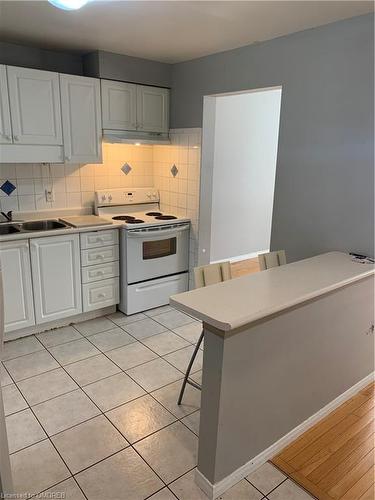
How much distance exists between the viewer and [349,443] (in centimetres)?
207

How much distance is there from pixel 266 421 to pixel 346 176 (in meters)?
1.59

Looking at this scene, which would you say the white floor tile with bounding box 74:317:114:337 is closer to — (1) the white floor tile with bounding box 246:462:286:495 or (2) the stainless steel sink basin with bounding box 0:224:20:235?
(2) the stainless steel sink basin with bounding box 0:224:20:235

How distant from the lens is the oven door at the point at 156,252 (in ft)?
11.2

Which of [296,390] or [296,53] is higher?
[296,53]

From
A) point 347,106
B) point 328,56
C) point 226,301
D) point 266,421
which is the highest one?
point 328,56

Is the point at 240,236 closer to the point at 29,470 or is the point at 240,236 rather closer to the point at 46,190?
the point at 46,190

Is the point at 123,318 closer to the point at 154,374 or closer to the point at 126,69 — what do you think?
the point at 154,374

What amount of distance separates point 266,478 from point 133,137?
291cm

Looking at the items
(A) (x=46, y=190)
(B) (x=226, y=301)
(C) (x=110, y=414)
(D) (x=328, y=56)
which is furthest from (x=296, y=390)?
(A) (x=46, y=190)

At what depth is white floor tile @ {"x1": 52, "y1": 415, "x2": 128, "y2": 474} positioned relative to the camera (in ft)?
6.28

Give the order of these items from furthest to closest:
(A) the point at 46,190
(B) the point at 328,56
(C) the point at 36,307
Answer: (A) the point at 46,190 → (C) the point at 36,307 → (B) the point at 328,56

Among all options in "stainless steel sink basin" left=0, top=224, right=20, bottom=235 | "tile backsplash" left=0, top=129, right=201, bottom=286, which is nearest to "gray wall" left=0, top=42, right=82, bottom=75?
"tile backsplash" left=0, top=129, right=201, bottom=286

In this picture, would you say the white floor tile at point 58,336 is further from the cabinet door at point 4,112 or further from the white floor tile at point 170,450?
the cabinet door at point 4,112

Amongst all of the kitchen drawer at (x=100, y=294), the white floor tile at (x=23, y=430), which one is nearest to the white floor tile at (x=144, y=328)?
the kitchen drawer at (x=100, y=294)
